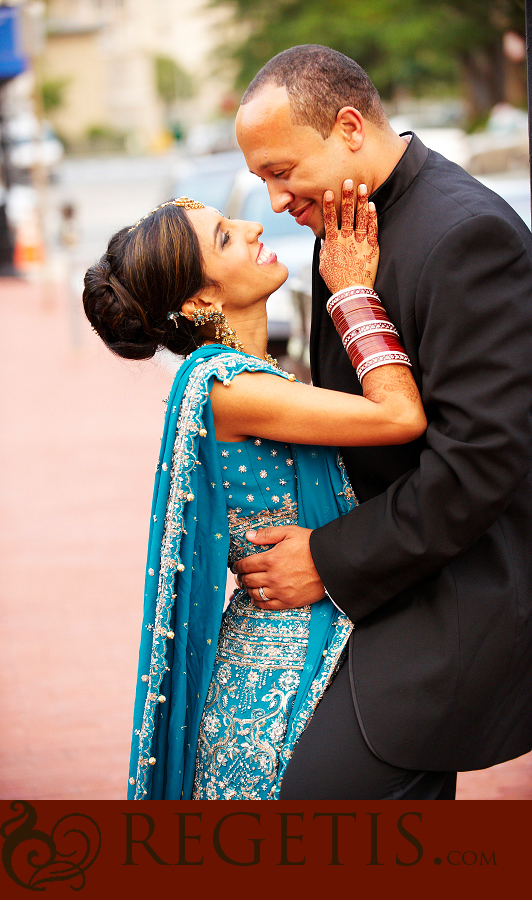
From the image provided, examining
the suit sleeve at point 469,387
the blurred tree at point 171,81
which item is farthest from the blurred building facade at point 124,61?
the suit sleeve at point 469,387

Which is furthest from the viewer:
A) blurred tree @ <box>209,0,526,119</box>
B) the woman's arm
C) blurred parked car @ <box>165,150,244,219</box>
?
blurred tree @ <box>209,0,526,119</box>

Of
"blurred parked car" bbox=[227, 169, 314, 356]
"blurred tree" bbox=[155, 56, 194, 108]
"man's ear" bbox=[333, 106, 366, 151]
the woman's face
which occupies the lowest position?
the woman's face

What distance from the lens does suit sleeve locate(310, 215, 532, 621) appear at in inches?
74.2

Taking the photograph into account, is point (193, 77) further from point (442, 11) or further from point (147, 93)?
point (442, 11)

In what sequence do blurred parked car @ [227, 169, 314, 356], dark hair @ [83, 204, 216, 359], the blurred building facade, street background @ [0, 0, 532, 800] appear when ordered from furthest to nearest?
the blurred building facade < blurred parked car @ [227, 169, 314, 356] < street background @ [0, 0, 532, 800] < dark hair @ [83, 204, 216, 359]

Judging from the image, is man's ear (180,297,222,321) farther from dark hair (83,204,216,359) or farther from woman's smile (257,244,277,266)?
→ woman's smile (257,244,277,266)

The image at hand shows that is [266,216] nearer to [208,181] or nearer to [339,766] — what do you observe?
[208,181]

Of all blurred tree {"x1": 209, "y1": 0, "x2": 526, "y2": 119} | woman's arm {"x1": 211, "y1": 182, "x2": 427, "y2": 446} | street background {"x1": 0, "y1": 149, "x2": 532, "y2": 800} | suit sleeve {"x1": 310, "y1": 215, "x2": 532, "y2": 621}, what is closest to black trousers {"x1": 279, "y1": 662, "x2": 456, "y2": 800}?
suit sleeve {"x1": 310, "y1": 215, "x2": 532, "y2": 621}

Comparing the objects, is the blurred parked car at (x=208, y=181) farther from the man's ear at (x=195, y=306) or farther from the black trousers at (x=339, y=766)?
the black trousers at (x=339, y=766)

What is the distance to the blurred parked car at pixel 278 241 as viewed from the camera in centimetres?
952

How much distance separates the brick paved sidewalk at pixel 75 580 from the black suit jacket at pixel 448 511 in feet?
3.22

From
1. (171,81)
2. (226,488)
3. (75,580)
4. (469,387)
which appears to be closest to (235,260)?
(226,488)

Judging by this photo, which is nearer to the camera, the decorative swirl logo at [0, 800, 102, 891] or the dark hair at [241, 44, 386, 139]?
the decorative swirl logo at [0, 800, 102, 891]

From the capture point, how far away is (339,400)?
2.07 m
